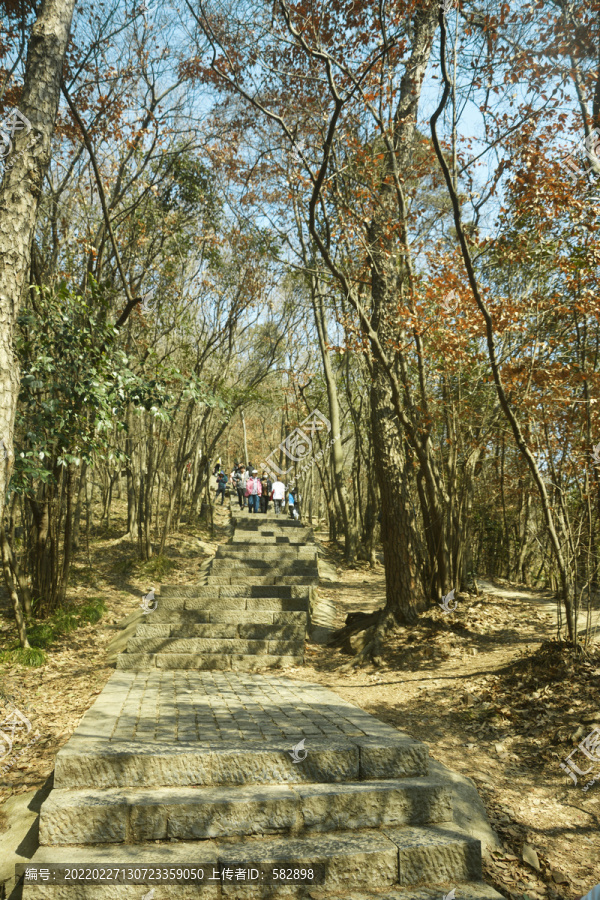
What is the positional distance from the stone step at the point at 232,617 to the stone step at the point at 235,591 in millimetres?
556

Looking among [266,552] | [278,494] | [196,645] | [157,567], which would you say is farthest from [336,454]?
[196,645]

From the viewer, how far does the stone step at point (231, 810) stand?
10.7ft

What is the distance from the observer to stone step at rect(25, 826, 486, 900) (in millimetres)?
3049

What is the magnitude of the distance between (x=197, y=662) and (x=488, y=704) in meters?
3.37

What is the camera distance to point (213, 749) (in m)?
3.79

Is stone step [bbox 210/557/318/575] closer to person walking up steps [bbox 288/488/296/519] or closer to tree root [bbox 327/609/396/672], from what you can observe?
tree root [bbox 327/609/396/672]

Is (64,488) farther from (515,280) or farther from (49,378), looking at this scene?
(515,280)

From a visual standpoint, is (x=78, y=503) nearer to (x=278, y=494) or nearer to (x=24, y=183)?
(x=24, y=183)

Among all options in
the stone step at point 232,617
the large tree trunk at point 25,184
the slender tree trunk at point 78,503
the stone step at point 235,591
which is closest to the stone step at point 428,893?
the large tree trunk at point 25,184

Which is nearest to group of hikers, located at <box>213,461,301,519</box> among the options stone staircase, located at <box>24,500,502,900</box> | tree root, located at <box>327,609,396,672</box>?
tree root, located at <box>327,609,396,672</box>

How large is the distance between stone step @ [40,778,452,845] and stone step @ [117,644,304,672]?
12.6ft

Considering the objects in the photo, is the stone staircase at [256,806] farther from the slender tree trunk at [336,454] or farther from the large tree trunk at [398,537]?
the slender tree trunk at [336,454]

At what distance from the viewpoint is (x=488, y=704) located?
18.7ft

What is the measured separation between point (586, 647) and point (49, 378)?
635 centimetres
